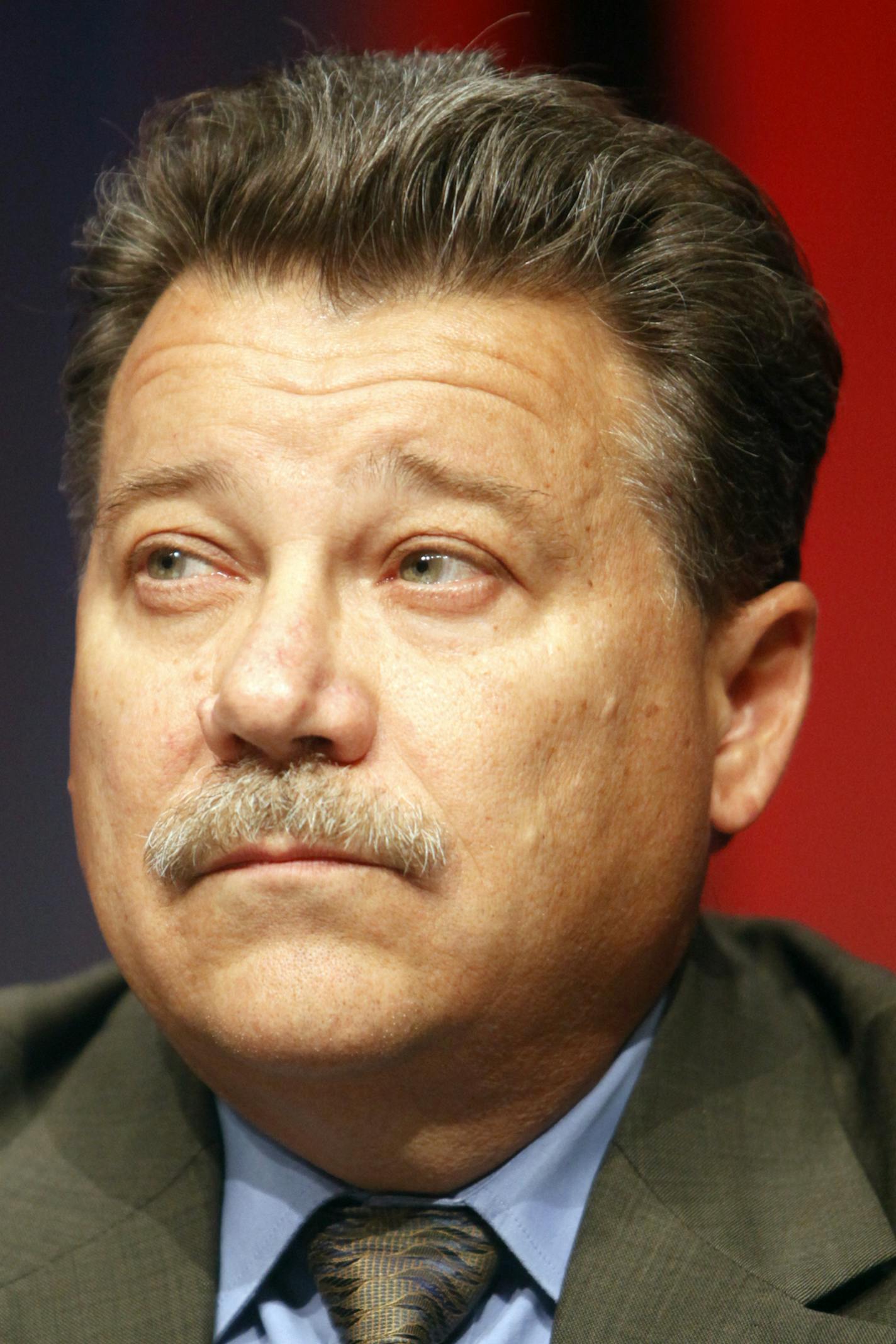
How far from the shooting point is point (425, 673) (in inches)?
60.6

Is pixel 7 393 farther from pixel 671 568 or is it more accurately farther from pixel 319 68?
Answer: pixel 671 568

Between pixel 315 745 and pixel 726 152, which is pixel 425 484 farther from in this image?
pixel 726 152

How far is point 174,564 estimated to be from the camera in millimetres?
1708

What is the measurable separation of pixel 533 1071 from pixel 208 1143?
0.44m

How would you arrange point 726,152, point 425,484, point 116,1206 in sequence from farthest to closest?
point 726,152 < point 116,1206 < point 425,484

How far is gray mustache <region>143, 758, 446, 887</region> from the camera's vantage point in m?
1.47

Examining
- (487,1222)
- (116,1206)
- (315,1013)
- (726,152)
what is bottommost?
(116,1206)

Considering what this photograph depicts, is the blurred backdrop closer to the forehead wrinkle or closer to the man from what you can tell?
the man

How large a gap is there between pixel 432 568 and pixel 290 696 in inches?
9.7

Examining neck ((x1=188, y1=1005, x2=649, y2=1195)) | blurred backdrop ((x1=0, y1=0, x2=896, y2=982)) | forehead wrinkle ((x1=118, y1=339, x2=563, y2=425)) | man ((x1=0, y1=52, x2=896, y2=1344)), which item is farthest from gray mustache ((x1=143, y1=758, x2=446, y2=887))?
blurred backdrop ((x1=0, y1=0, x2=896, y2=982))

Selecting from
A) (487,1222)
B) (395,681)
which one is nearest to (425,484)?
(395,681)

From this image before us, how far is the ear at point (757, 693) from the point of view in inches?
72.2

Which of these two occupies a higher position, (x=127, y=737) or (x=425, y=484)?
(x=425, y=484)

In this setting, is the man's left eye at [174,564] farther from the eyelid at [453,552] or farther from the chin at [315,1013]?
the chin at [315,1013]
